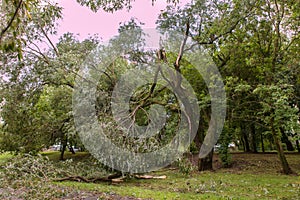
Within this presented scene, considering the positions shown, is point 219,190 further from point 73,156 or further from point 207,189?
point 73,156

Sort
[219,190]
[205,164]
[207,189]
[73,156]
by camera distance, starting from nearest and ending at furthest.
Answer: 1. [219,190]
2. [207,189]
3. [205,164]
4. [73,156]

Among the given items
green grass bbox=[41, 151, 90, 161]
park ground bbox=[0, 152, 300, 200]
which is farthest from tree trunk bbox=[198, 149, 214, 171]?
green grass bbox=[41, 151, 90, 161]

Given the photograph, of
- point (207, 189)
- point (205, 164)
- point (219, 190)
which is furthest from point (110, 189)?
point (205, 164)

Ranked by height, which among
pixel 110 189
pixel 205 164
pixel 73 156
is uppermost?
pixel 73 156

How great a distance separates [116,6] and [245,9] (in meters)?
4.66

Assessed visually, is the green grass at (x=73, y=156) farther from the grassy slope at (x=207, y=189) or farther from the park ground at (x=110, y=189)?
the grassy slope at (x=207, y=189)

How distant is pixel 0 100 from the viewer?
8797 millimetres

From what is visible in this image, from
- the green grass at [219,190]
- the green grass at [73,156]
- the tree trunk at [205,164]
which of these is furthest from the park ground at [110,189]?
the green grass at [73,156]

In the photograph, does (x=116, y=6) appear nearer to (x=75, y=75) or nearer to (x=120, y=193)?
(x=75, y=75)

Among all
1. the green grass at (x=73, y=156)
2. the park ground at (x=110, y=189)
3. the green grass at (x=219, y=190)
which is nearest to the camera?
the park ground at (x=110, y=189)

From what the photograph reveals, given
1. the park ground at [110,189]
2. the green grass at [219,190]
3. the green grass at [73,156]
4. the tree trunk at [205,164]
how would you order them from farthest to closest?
the green grass at [73,156] → the tree trunk at [205,164] → the green grass at [219,190] → the park ground at [110,189]

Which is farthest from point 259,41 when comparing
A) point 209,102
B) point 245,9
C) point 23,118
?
point 23,118

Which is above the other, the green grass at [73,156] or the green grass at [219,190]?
the green grass at [73,156]

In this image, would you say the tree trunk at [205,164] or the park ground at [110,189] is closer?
the park ground at [110,189]
